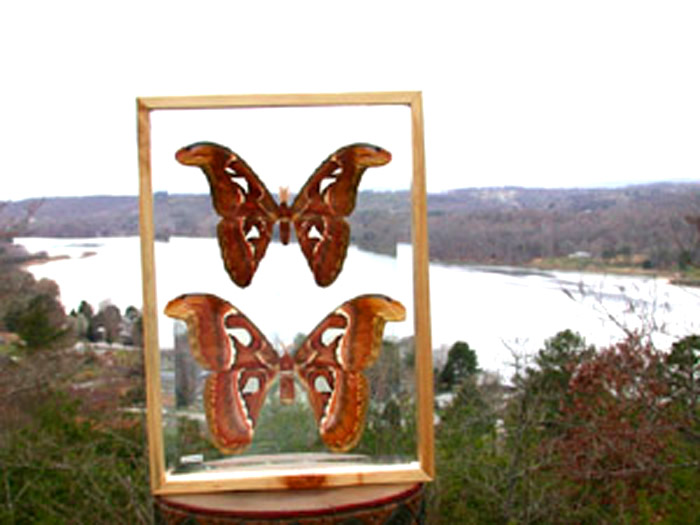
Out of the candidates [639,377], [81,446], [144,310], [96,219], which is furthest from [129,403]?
[639,377]

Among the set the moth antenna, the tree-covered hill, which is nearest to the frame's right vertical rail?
the moth antenna

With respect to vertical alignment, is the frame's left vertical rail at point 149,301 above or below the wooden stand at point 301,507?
above

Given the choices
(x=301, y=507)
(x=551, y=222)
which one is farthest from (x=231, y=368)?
(x=551, y=222)

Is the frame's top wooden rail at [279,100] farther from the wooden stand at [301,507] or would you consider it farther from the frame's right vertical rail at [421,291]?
the wooden stand at [301,507]

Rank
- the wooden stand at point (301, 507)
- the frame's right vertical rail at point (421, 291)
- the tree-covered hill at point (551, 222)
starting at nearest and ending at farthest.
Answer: the wooden stand at point (301, 507) → the frame's right vertical rail at point (421, 291) → the tree-covered hill at point (551, 222)

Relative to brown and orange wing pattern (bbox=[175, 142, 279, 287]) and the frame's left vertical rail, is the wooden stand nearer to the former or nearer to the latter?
the frame's left vertical rail

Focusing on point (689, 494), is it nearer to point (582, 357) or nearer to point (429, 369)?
point (582, 357)

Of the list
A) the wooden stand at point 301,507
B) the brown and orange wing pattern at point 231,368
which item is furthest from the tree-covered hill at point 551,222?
the wooden stand at point 301,507
